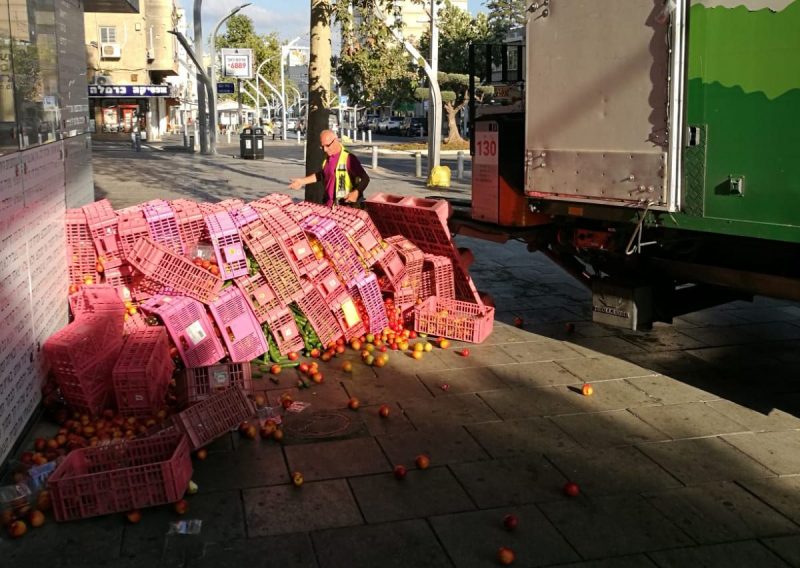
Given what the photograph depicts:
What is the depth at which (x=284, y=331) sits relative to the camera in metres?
7.63

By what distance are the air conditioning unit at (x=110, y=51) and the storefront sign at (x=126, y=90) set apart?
2310 mm

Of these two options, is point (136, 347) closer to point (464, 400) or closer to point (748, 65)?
point (464, 400)

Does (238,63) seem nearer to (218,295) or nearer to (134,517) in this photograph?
(218,295)

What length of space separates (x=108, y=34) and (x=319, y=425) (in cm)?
5954

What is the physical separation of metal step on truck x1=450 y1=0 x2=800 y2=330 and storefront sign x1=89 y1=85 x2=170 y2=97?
5447cm

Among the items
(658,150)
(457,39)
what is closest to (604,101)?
(658,150)

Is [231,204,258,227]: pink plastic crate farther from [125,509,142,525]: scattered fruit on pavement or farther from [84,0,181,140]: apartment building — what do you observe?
[84,0,181,140]: apartment building

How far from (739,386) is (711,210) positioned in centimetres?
191

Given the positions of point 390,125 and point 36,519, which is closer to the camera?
point 36,519

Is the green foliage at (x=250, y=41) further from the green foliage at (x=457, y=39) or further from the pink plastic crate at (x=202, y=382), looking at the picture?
the pink plastic crate at (x=202, y=382)

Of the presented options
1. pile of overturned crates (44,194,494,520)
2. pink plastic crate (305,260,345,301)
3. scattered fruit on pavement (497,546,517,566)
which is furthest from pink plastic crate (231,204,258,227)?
scattered fruit on pavement (497,546,517,566)

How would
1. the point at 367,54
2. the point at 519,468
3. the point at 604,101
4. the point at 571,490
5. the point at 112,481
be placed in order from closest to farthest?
the point at 112,481
the point at 571,490
the point at 519,468
the point at 604,101
the point at 367,54

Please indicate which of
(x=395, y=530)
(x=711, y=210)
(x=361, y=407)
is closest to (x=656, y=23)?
(x=711, y=210)

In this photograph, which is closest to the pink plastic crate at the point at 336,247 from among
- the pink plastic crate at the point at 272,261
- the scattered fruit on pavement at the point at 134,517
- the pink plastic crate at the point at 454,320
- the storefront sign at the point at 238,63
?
the pink plastic crate at the point at 272,261
